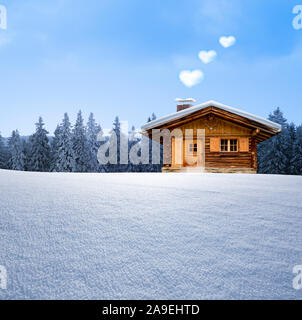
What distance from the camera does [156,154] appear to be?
140ft

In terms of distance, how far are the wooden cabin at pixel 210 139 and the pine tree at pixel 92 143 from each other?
27278 mm

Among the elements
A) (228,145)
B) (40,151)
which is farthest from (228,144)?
(40,151)


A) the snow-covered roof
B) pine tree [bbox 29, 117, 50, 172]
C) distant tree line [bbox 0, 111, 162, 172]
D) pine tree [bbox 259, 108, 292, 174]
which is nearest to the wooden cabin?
the snow-covered roof

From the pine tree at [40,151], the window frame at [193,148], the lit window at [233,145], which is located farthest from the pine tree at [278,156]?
the pine tree at [40,151]

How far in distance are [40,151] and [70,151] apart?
715 centimetres

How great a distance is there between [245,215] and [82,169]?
124 ft

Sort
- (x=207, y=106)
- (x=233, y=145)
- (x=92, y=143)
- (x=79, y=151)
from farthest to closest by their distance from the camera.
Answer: (x=92, y=143), (x=79, y=151), (x=233, y=145), (x=207, y=106)

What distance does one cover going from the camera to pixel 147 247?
3.00m

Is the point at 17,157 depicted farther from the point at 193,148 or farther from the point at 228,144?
the point at 228,144

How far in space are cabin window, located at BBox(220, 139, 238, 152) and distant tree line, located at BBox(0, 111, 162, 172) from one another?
24717 mm

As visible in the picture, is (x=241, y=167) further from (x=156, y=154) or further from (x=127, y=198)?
(x=156, y=154)

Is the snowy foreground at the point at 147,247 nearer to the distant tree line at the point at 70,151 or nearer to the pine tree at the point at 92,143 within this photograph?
the distant tree line at the point at 70,151

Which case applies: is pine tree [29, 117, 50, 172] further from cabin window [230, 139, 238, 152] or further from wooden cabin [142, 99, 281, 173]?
cabin window [230, 139, 238, 152]

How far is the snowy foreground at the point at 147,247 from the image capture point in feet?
7.56
